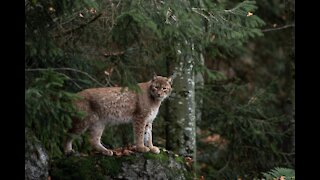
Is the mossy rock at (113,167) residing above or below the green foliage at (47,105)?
below

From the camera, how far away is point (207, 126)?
14.1m

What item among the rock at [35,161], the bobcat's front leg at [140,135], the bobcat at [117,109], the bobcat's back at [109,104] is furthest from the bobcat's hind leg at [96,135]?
the rock at [35,161]

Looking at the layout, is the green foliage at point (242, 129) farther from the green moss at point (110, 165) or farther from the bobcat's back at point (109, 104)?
the green moss at point (110, 165)

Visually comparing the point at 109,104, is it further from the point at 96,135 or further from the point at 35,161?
the point at 35,161

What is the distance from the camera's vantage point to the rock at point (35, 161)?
808cm

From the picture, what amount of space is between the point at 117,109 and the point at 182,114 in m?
2.49

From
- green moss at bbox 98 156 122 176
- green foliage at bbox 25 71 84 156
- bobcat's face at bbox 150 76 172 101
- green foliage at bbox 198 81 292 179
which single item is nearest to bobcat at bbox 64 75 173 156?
bobcat's face at bbox 150 76 172 101

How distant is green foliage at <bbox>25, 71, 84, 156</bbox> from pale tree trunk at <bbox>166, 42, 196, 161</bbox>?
14.2 feet

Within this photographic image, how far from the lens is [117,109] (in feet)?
31.0

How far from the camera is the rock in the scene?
8081 millimetres

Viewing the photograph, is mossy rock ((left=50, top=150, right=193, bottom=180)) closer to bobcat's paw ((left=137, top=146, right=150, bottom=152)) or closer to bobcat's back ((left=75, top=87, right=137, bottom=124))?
bobcat's paw ((left=137, top=146, right=150, bottom=152))

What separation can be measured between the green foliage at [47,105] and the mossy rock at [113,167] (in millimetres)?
1555

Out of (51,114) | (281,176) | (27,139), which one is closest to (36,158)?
(27,139)
